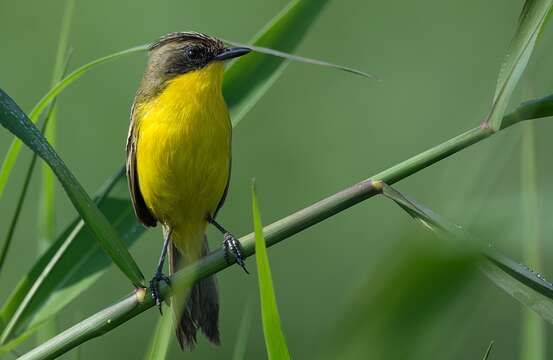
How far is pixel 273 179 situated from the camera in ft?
29.5

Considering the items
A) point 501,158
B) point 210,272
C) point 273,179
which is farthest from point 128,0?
point 501,158

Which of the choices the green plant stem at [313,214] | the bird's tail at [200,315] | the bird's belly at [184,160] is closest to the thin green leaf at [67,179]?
the green plant stem at [313,214]

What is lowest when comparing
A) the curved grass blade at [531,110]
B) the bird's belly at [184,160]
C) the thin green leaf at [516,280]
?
the thin green leaf at [516,280]

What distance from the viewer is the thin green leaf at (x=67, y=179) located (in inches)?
83.4

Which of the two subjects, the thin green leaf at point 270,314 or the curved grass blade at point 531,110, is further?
the curved grass blade at point 531,110

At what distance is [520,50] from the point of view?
7.04 ft

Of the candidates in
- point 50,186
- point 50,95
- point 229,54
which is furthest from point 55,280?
point 229,54

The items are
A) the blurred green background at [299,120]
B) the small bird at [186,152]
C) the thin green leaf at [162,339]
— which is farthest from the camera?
the blurred green background at [299,120]

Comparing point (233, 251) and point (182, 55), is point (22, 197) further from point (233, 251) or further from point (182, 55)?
point (182, 55)

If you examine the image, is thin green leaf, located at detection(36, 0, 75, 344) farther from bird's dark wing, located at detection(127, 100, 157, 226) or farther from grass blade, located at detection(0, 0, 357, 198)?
bird's dark wing, located at detection(127, 100, 157, 226)

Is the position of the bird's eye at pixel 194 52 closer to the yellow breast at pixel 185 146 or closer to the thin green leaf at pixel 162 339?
the yellow breast at pixel 185 146

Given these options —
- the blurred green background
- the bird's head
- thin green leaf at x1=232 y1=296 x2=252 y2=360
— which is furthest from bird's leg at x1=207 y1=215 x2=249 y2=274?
the blurred green background

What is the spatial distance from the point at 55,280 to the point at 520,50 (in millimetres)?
1364

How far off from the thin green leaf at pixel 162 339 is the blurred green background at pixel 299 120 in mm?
3915
